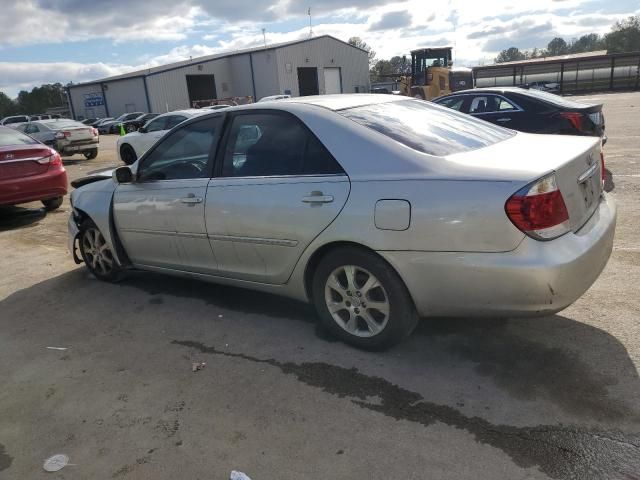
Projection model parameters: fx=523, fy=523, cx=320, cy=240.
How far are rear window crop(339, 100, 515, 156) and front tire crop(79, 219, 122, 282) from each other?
293 cm

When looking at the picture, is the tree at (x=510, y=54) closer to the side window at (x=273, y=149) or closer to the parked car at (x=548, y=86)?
the parked car at (x=548, y=86)

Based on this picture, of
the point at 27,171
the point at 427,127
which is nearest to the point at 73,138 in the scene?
the point at 27,171

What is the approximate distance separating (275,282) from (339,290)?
22.4 inches

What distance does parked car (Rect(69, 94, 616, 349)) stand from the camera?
2826 mm

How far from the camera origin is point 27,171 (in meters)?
8.30

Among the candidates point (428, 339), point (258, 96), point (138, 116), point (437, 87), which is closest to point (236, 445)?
point (428, 339)

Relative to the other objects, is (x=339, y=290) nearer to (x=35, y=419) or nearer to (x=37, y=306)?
(x=35, y=419)

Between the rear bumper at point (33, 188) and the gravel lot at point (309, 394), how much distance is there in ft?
13.7

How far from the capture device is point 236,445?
8.77 feet

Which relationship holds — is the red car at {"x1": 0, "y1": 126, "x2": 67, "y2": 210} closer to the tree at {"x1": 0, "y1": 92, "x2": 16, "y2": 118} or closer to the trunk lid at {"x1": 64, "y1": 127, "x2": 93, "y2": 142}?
the trunk lid at {"x1": 64, "y1": 127, "x2": 93, "y2": 142}

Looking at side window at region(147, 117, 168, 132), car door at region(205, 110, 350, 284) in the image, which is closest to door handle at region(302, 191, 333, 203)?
car door at region(205, 110, 350, 284)

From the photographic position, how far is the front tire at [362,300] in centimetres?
320

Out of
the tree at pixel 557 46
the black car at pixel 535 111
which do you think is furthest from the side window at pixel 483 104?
the tree at pixel 557 46

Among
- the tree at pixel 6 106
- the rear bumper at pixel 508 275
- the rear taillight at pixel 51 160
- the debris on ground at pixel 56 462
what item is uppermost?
the tree at pixel 6 106
